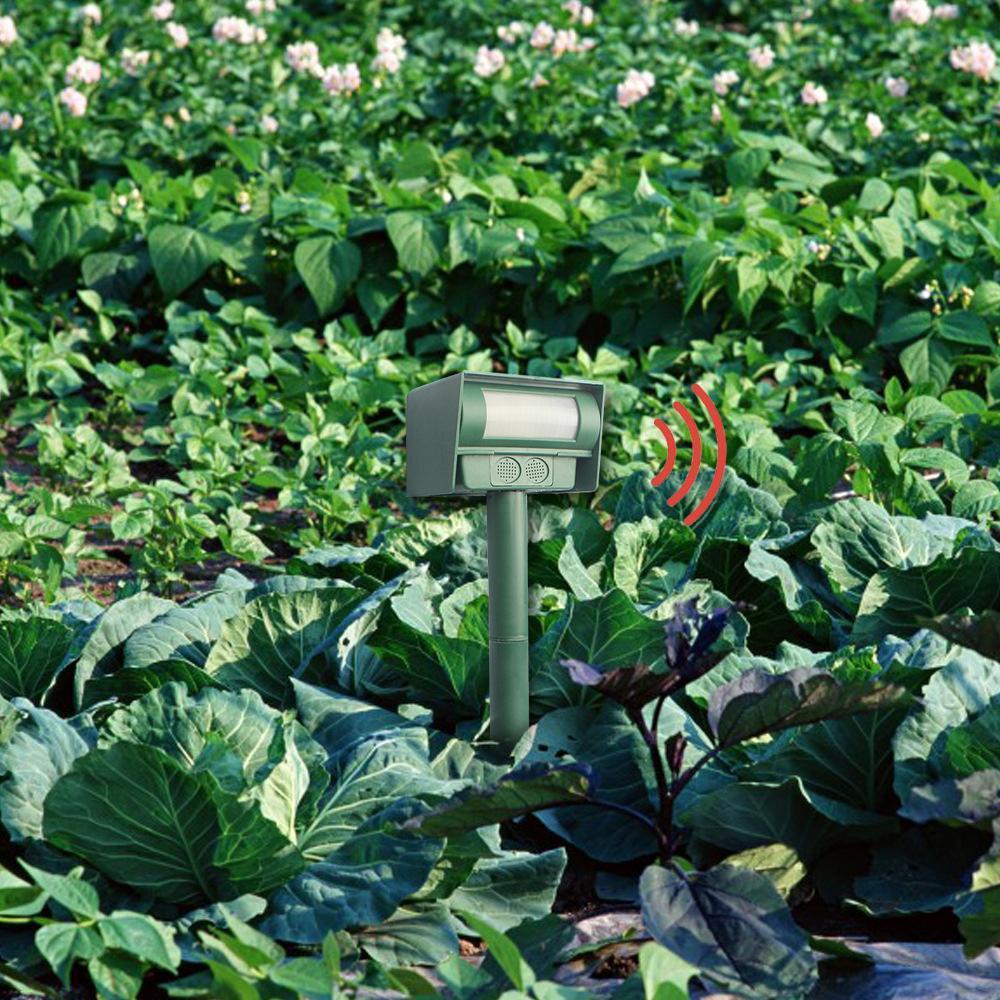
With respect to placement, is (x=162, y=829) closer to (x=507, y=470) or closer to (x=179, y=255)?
(x=507, y=470)

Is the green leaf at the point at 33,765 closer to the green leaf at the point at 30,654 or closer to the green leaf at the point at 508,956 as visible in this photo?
the green leaf at the point at 30,654

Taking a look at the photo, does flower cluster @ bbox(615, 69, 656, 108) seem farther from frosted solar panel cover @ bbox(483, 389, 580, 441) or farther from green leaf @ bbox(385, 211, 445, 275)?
frosted solar panel cover @ bbox(483, 389, 580, 441)

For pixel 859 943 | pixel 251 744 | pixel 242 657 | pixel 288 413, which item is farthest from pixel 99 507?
pixel 859 943

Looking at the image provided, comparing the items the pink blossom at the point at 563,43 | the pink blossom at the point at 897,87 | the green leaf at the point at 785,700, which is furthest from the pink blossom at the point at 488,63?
the green leaf at the point at 785,700

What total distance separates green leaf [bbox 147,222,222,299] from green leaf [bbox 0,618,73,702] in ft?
9.88

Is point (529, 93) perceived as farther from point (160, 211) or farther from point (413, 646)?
point (413, 646)

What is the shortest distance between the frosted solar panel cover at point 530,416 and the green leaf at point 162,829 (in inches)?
22.4

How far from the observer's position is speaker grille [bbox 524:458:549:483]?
6.57 ft

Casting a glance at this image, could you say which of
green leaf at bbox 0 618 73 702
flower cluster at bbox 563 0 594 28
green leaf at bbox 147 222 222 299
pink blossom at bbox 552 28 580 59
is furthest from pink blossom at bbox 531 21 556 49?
green leaf at bbox 0 618 73 702

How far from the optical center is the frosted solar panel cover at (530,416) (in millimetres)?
1923

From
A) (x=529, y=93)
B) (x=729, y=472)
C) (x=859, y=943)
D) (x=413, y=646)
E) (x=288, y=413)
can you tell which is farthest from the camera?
(x=529, y=93)

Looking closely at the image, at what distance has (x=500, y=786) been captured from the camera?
182 cm

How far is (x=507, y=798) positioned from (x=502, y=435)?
1.51ft

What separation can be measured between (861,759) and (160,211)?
4.09 m
